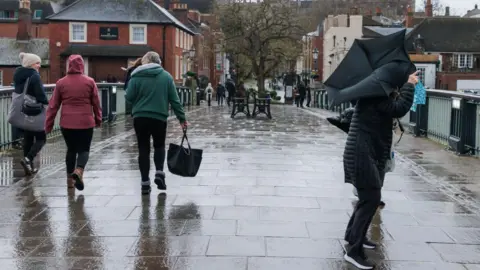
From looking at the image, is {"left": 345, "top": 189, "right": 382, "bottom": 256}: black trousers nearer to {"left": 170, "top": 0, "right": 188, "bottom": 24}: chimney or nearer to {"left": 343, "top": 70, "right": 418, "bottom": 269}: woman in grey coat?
{"left": 343, "top": 70, "right": 418, "bottom": 269}: woman in grey coat

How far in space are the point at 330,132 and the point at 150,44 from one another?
30158 mm

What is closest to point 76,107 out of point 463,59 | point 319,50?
point 463,59

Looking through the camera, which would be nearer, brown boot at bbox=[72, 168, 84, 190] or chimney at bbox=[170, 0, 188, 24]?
brown boot at bbox=[72, 168, 84, 190]

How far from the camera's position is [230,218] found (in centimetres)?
641

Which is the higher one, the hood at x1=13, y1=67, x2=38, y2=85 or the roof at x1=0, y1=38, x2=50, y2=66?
the roof at x1=0, y1=38, x2=50, y2=66

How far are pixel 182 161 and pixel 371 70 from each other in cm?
344

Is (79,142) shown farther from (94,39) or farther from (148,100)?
(94,39)

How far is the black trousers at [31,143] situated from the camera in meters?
9.04

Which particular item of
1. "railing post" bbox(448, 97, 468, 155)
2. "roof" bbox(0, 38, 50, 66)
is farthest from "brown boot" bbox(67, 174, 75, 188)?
"roof" bbox(0, 38, 50, 66)

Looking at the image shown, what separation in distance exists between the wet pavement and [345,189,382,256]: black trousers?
182 millimetres

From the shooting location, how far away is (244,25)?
1703 inches

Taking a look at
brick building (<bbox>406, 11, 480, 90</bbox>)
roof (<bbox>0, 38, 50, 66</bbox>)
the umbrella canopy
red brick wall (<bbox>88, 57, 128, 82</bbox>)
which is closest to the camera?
the umbrella canopy

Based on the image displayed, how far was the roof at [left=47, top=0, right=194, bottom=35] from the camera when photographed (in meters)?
44.4

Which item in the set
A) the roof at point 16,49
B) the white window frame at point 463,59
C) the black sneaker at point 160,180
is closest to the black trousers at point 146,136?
the black sneaker at point 160,180
